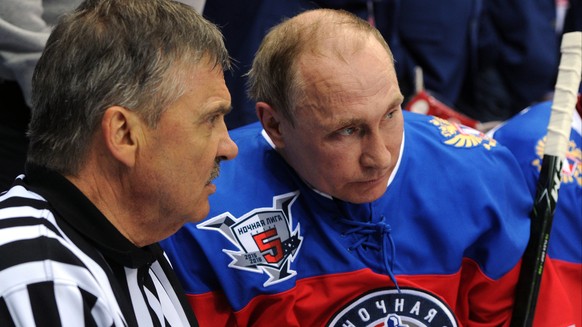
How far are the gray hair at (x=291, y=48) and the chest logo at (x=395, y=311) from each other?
43cm

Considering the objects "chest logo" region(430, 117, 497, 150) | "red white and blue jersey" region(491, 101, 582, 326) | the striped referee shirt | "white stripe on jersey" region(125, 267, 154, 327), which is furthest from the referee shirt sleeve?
"red white and blue jersey" region(491, 101, 582, 326)

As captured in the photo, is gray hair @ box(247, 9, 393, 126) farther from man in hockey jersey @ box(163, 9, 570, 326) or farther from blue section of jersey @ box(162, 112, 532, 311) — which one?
blue section of jersey @ box(162, 112, 532, 311)

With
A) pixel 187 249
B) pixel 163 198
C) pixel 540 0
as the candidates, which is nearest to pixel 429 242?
pixel 187 249

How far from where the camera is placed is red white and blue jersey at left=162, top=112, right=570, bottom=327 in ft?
6.27

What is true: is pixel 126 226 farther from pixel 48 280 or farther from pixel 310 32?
pixel 310 32

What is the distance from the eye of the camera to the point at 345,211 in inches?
79.4

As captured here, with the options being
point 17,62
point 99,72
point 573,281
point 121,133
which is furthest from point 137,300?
point 573,281

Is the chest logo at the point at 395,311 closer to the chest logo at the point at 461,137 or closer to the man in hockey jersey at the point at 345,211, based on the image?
the man in hockey jersey at the point at 345,211

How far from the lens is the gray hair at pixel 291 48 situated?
1868mm

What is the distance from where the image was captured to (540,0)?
167 inches

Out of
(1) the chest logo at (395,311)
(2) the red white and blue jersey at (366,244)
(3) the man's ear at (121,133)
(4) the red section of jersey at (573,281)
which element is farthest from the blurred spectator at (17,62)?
(4) the red section of jersey at (573,281)

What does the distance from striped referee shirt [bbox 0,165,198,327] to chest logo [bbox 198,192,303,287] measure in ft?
1.02

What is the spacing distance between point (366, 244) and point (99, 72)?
82 cm

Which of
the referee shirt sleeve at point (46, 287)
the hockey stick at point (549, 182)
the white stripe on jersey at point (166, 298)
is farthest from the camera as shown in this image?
the hockey stick at point (549, 182)
